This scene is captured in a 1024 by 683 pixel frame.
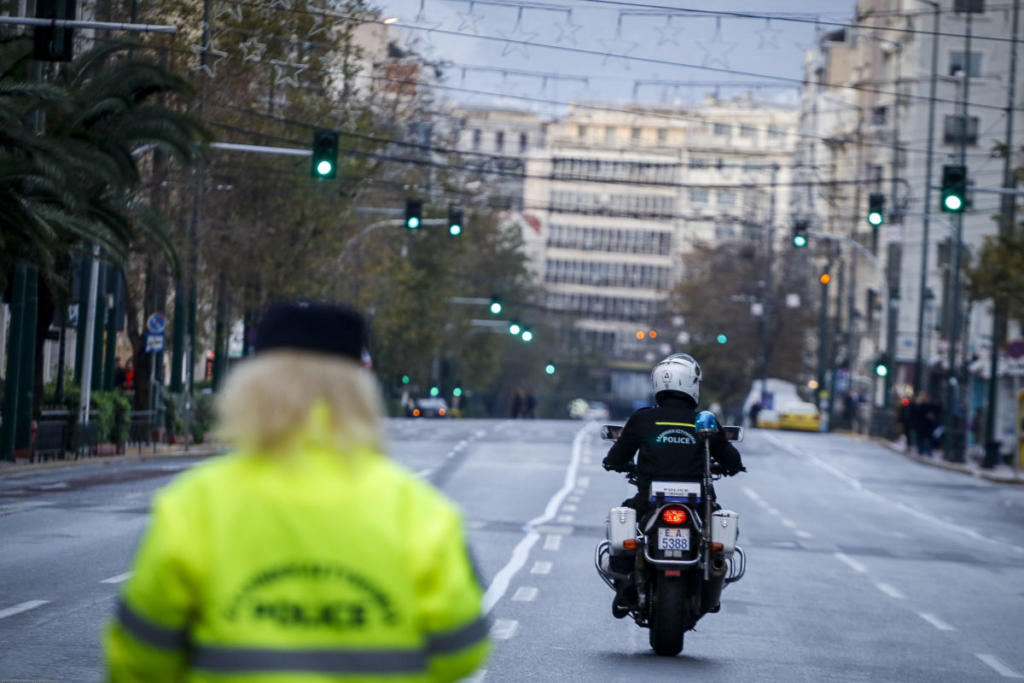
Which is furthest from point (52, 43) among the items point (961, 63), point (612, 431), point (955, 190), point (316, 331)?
point (961, 63)

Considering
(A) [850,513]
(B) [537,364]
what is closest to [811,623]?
(A) [850,513]

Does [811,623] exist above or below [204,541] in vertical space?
below

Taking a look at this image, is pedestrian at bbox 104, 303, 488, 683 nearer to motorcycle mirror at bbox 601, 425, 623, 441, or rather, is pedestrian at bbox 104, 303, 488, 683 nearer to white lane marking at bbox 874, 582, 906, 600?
motorcycle mirror at bbox 601, 425, 623, 441

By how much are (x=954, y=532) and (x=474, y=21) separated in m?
9.76

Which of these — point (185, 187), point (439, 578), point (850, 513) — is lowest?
point (850, 513)

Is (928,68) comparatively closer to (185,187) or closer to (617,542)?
(185,187)

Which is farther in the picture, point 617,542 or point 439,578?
point 617,542

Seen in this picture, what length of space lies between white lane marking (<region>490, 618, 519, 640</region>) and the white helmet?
1.92 m

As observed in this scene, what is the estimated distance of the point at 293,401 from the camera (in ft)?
12.0

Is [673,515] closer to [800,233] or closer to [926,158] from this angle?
[800,233]

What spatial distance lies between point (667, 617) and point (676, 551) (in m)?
0.44

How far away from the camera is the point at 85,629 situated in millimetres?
11836

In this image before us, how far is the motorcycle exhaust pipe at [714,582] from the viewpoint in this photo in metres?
11.1

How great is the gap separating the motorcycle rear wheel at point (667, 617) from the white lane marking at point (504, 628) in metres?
1.19
